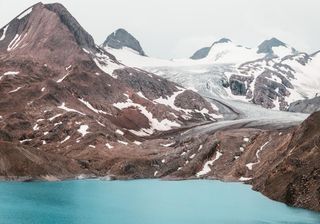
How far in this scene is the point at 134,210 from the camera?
114812 millimetres

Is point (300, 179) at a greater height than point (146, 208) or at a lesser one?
greater

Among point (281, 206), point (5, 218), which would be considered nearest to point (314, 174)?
point (281, 206)

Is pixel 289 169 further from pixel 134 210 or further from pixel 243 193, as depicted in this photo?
pixel 134 210

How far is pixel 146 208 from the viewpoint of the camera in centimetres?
11894

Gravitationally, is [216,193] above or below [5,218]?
below

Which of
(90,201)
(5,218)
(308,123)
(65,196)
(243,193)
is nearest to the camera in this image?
(5,218)

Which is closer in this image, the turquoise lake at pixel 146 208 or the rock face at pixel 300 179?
the turquoise lake at pixel 146 208

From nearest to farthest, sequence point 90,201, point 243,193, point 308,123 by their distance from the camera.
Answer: point 90,201 < point 243,193 < point 308,123

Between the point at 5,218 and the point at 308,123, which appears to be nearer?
the point at 5,218

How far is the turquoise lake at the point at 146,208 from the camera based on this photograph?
3875 inches

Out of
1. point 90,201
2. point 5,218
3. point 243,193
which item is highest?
point 5,218

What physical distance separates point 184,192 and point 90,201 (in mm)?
38200

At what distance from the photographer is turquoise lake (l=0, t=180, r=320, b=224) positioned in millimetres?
98438

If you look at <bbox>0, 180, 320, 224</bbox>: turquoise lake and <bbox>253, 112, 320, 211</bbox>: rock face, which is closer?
<bbox>0, 180, 320, 224</bbox>: turquoise lake
